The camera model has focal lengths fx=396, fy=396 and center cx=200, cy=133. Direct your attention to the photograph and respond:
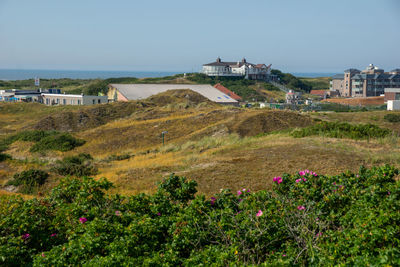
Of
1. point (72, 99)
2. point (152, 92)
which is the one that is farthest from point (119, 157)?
point (72, 99)

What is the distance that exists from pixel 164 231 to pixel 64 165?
14.3 metres

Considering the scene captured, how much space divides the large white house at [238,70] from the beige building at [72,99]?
56426mm

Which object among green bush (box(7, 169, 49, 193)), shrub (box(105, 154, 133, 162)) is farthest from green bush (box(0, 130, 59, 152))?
green bush (box(7, 169, 49, 193))

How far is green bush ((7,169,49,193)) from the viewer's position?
59.3 ft

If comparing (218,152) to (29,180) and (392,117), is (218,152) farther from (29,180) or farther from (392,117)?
(392,117)

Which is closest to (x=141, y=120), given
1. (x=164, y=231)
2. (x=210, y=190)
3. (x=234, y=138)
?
(x=234, y=138)

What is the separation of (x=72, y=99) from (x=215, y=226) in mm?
65086

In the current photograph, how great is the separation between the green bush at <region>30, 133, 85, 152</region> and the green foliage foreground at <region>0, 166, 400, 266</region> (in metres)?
22.7

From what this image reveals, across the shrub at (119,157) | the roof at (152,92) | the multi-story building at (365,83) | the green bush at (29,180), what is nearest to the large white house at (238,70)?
the multi-story building at (365,83)

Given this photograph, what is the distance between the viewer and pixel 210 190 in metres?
13.6

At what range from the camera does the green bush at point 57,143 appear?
104 feet

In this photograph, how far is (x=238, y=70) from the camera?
122 m

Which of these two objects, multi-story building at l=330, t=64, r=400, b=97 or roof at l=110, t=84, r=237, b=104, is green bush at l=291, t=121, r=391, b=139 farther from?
multi-story building at l=330, t=64, r=400, b=97

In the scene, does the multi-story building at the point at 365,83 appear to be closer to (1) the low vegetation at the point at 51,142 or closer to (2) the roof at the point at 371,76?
(2) the roof at the point at 371,76
